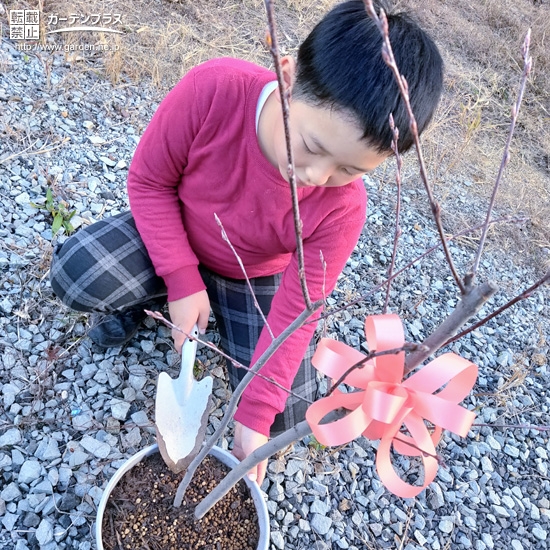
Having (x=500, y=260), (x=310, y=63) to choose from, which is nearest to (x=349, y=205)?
(x=310, y=63)

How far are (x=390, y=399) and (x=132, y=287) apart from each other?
40.9 inches

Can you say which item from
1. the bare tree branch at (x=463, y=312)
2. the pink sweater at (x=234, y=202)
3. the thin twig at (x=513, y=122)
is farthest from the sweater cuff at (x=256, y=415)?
the thin twig at (x=513, y=122)

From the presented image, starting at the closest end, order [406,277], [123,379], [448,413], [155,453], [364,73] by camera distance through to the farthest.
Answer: [448,413] < [364,73] < [155,453] < [123,379] < [406,277]

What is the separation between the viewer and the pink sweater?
1.20 m

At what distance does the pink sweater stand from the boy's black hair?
0.29 metres

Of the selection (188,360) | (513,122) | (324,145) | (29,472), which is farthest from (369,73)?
(29,472)

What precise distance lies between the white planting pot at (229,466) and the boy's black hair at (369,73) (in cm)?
70

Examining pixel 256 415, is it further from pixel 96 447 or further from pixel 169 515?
pixel 96 447

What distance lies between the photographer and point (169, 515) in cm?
109

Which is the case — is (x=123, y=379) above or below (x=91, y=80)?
below

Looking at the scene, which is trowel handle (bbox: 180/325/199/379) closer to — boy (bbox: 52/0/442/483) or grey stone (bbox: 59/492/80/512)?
boy (bbox: 52/0/442/483)

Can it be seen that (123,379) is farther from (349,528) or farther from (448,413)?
(448,413)

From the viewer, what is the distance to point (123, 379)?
1495 millimetres

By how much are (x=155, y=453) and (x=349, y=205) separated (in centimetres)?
71
